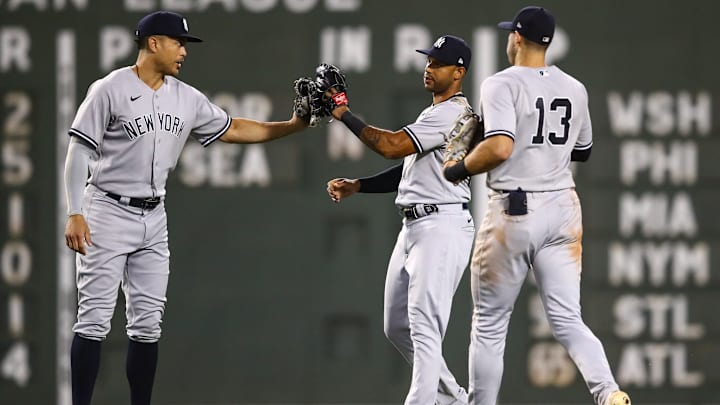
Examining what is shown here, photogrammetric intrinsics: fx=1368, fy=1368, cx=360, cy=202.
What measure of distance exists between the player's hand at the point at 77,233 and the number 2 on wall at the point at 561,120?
1773 millimetres

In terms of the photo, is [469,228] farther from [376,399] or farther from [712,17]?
[712,17]

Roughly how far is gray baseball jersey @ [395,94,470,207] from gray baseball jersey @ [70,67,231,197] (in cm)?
99

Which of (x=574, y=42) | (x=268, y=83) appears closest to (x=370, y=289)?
(x=268, y=83)

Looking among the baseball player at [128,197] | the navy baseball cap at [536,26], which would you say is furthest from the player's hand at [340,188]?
the navy baseball cap at [536,26]

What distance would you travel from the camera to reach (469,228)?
5.82m

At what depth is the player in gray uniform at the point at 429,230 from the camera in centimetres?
563

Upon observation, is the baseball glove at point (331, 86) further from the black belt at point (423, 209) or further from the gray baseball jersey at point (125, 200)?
the gray baseball jersey at point (125, 200)

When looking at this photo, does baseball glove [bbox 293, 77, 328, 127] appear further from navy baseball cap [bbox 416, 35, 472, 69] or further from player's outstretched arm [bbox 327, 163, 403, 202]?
navy baseball cap [bbox 416, 35, 472, 69]

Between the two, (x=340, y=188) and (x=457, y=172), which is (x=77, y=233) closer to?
(x=340, y=188)

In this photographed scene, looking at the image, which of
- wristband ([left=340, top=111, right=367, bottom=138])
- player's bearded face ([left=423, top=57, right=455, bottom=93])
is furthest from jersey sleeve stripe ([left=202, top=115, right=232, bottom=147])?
player's bearded face ([left=423, top=57, right=455, bottom=93])

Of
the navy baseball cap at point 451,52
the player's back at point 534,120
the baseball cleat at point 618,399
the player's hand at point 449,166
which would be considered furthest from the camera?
the navy baseball cap at point 451,52

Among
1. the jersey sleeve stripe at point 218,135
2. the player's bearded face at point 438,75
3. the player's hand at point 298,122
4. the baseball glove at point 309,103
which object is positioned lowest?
the jersey sleeve stripe at point 218,135

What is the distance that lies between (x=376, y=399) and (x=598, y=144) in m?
1.88

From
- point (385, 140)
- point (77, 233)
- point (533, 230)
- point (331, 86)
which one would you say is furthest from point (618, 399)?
point (77, 233)
